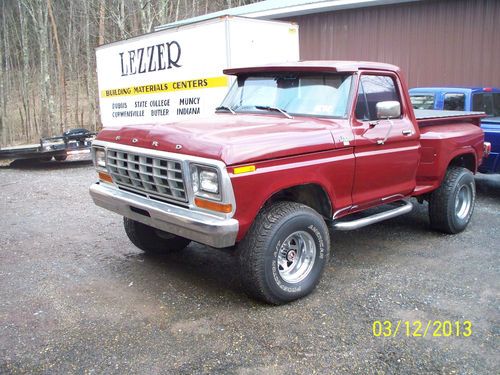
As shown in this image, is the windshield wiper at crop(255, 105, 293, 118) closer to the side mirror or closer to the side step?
the side mirror

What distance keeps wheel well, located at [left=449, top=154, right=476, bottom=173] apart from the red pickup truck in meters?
0.35

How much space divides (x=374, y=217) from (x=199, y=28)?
669cm

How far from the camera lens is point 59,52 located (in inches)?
853

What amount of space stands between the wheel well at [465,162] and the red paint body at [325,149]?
219mm

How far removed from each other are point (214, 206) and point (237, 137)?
0.58m

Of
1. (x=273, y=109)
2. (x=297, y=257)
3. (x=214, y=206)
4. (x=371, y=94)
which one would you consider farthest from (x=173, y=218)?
(x=371, y=94)

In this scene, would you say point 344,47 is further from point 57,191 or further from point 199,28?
point 57,191

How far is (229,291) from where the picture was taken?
171 inches

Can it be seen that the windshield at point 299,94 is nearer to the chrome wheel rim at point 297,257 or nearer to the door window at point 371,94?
the door window at point 371,94

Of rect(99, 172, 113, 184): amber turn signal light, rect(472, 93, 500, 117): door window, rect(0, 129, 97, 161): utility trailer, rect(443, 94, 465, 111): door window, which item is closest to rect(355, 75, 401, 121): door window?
rect(99, 172, 113, 184): amber turn signal light

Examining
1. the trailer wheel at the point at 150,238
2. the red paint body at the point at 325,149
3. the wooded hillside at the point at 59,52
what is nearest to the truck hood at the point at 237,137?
the red paint body at the point at 325,149

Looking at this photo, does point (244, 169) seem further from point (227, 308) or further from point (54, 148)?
point (54, 148)

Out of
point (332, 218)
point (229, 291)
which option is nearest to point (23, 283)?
point (229, 291)

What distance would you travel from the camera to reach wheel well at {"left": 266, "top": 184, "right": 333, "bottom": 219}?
14.1 feet
